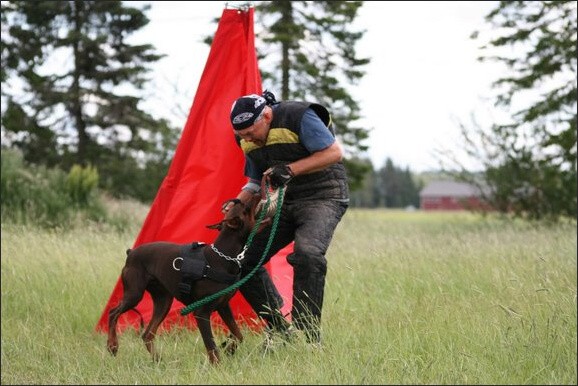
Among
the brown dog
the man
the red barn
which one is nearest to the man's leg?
the man

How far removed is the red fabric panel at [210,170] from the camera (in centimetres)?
613

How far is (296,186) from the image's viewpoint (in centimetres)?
519

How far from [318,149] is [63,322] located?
2.96 meters

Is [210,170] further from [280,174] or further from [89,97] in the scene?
[89,97]

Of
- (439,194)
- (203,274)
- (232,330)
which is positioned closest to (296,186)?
(203,274)

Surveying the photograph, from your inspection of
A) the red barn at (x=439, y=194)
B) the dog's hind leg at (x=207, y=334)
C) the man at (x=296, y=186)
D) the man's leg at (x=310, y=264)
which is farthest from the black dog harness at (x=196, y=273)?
the red barn at (x=439, y=194)

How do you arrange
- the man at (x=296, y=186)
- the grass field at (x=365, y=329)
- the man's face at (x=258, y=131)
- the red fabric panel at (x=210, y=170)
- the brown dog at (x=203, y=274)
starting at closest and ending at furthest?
1. the grass field at (x=365, y=329)
2. the brown dog at (x=203, y=274)
3. the man at (x=296, y=186)
4. the man's face at (x=258, y=131)
5. the red fabric panel at (x=210, y=170)

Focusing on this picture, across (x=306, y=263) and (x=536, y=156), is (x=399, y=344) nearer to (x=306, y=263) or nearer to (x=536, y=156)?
(x=306, y=263)

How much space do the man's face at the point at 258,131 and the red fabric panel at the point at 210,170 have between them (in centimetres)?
109

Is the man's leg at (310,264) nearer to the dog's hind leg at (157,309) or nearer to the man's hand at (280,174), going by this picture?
the man's hand at (280,174)

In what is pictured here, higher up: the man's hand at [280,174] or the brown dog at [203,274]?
the man's hand at [280,174]

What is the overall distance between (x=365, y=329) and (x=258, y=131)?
1.53m

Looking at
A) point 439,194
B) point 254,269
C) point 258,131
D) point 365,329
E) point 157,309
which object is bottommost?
point 439,194

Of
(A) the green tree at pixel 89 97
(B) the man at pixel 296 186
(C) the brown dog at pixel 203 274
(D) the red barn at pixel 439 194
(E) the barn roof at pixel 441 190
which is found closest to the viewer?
(C) the brown dog at pixel 203 274
